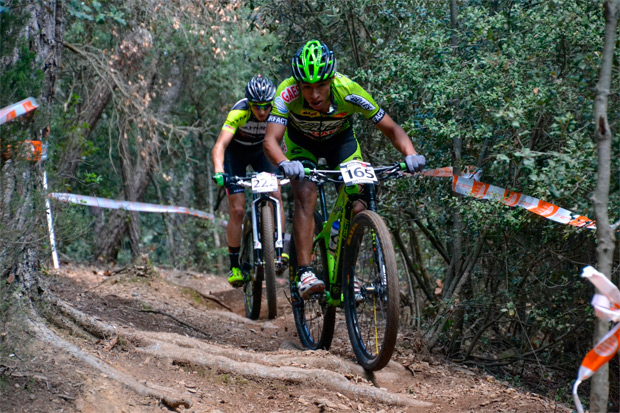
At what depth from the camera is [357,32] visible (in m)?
7.95

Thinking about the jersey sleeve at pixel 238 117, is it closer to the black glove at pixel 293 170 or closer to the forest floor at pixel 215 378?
the forest floor at pixel 215 378

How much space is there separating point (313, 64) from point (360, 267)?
5.26 feet

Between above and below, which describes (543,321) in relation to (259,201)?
below

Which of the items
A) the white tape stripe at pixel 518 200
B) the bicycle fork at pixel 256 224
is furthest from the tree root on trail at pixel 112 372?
the bicycle fork at pixel 256 224

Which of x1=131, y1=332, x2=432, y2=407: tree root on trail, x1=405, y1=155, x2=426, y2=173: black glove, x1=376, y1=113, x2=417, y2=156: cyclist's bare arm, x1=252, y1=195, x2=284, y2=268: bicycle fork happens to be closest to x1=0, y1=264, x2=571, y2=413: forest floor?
x1=131, y1=332, x2=432, y2=407: tree root on trail

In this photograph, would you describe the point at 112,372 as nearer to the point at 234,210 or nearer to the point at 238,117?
the point at 234,210

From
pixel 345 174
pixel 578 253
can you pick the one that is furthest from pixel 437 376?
pixel 345 174

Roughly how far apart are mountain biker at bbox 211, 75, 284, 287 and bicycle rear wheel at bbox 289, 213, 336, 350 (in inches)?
55.6

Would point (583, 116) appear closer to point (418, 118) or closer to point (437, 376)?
point (418, 118)

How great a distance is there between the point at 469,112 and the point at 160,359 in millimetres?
3228

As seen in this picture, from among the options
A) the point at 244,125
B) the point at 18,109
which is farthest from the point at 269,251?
the point at 18,109

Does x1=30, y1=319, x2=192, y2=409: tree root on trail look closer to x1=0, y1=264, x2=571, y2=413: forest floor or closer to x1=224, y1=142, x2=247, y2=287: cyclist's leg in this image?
x1=0, y1=264, x2=571, y2=413: forest floor

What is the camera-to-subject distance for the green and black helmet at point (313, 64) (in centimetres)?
507

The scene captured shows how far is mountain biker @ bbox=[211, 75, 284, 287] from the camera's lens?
7.34 m
